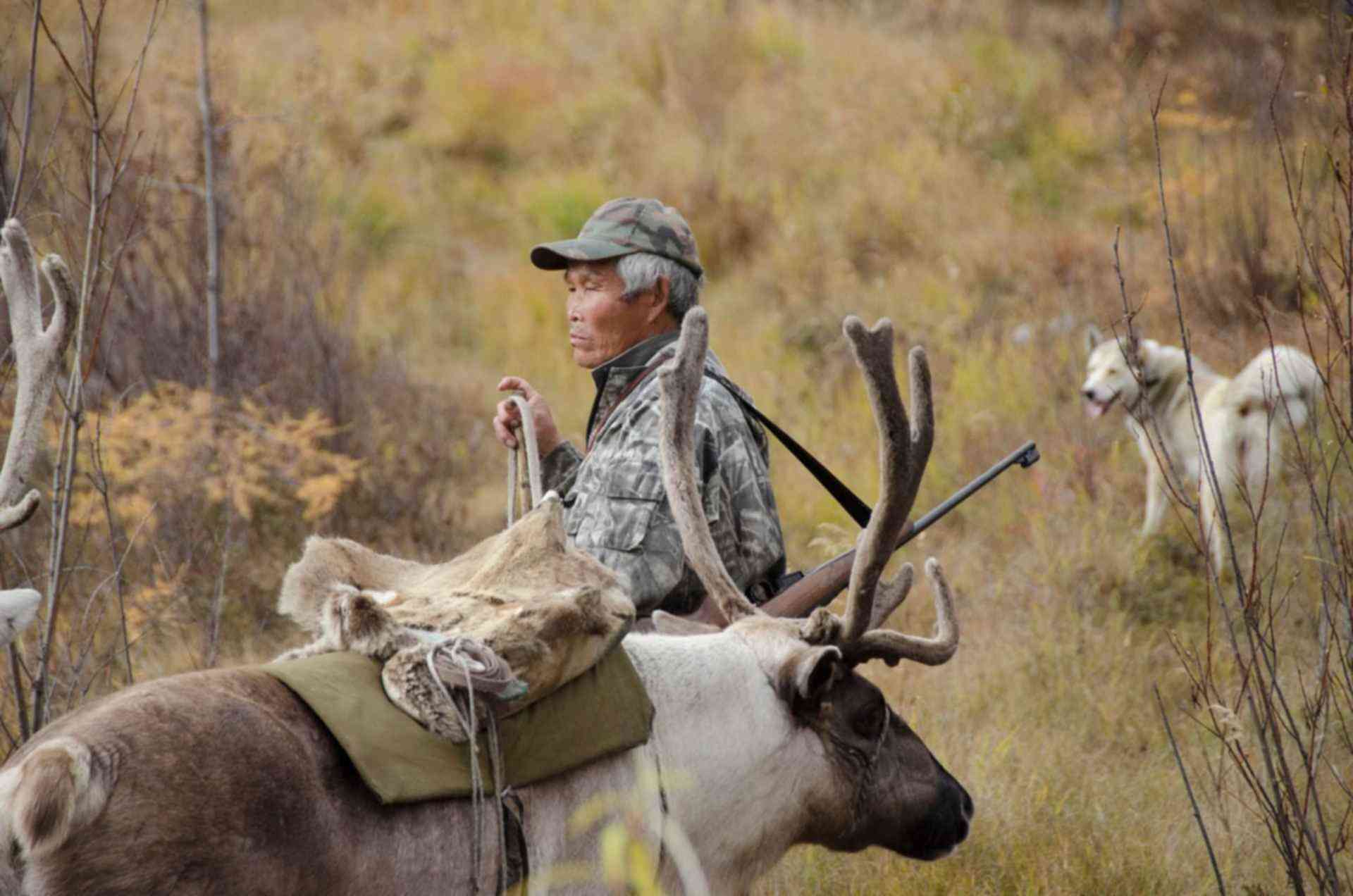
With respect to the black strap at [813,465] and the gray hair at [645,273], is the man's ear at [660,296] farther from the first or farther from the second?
the black strap at [813,465]

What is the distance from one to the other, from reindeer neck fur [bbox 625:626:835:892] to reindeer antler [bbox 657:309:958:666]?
191 millimetres

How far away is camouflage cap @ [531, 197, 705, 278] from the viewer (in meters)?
3.79

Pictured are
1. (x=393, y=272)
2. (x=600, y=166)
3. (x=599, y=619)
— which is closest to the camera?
(x=599, y=619)

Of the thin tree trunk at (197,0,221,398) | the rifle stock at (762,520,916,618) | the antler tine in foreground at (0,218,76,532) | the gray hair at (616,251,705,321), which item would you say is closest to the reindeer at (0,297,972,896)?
the rifle stock at (762,520,916,618)

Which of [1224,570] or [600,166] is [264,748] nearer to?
[1224,570]

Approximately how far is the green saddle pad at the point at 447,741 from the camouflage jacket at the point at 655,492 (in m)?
0.88

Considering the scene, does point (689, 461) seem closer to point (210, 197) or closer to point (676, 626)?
point (676, 626)

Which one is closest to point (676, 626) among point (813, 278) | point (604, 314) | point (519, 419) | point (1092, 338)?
point (519, 419)

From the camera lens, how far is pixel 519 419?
147 inches

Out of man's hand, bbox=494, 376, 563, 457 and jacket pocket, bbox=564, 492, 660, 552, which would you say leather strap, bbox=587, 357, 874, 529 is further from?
jacket pocket, bbox=564, 492, 660, 552

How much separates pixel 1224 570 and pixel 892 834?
179 inches

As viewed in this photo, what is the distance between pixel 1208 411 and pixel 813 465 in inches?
160

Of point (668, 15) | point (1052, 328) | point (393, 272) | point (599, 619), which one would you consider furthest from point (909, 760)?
point (668, 15)

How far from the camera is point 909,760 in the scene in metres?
2.87
